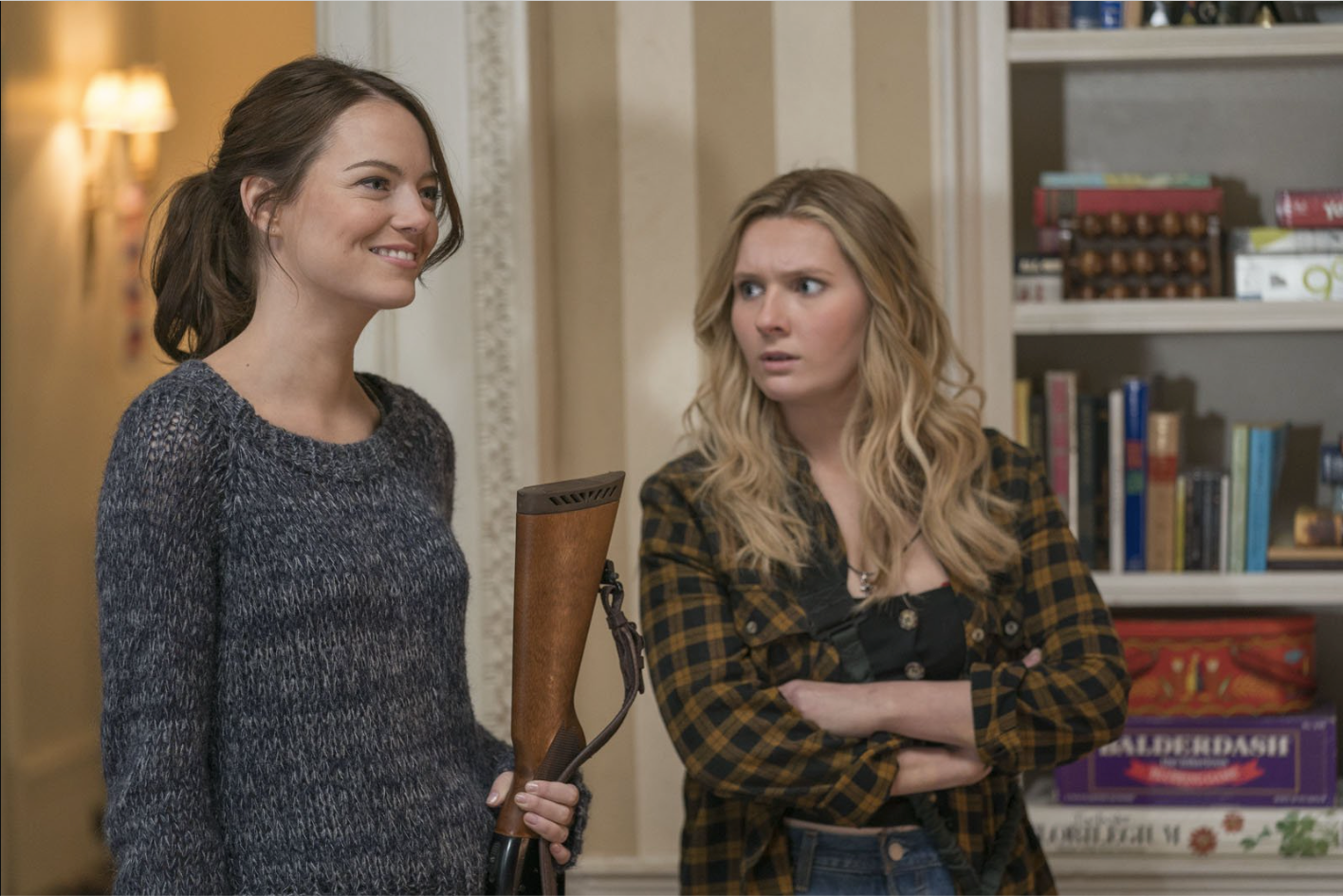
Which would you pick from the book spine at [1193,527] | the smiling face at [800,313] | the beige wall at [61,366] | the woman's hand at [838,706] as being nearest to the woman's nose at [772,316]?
the smiling face at [800,313]

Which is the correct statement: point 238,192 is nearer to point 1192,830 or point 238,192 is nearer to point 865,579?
point 865,579

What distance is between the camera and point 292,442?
1160 mm

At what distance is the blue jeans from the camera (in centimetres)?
156

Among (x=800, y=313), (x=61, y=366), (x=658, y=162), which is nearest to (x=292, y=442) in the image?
(x=800, y=313)

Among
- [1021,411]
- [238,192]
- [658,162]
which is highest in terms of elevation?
[658,162]

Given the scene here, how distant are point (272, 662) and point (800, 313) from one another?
0.85 meters

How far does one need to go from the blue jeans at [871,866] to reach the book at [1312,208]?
1382 mm

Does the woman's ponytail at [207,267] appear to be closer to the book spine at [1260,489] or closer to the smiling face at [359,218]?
the smiling face at [359,218]

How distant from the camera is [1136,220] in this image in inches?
89.4

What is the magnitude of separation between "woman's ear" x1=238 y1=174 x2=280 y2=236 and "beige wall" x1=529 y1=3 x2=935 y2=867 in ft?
3.45

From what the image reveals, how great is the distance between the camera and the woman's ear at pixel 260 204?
1.20 meters

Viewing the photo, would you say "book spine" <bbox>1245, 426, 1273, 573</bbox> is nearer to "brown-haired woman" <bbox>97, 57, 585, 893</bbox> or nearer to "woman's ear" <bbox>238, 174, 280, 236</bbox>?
"brown-haired woman" <bbox>97, 57, 585, 893</bbox>

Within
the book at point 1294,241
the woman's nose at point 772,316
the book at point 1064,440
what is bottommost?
the book at point 1064,440

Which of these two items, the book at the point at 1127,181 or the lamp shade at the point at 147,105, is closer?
the book at the point at 1127,181
